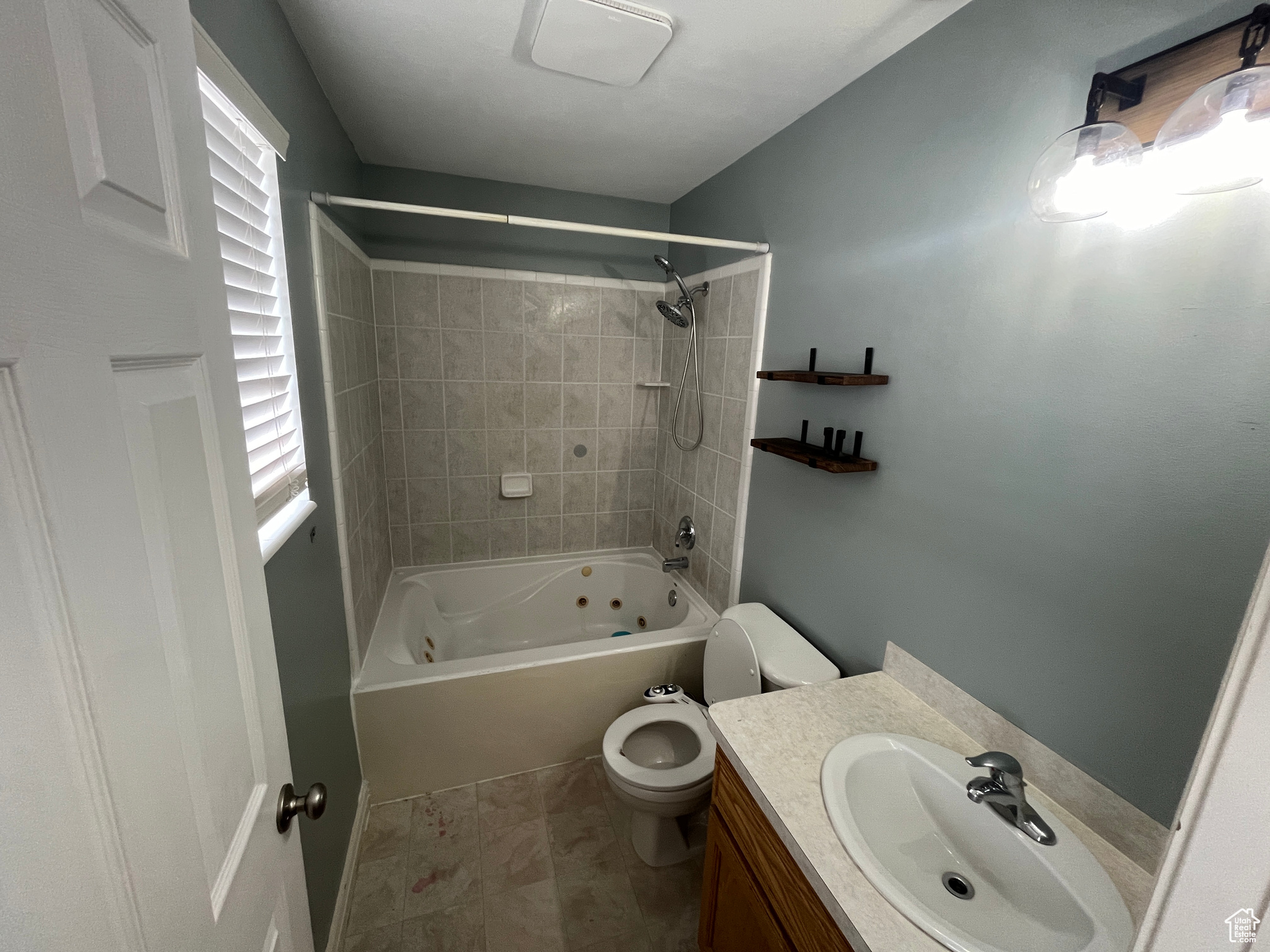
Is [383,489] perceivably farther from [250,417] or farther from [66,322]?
[66,322]

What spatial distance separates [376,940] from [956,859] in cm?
153

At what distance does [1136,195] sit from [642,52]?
1111 mm

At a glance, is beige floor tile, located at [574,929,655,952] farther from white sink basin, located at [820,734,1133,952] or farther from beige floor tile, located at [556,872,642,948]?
white sink basin, located at [820,734,1133,952]

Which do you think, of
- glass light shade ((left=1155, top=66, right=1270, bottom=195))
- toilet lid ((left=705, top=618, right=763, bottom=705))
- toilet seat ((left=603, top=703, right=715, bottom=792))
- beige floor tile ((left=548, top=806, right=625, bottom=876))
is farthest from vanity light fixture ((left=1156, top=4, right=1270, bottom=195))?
beige floor tile ((left=548, top=806, right=625, bottom=876))

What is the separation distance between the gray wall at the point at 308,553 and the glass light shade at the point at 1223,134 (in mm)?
1490

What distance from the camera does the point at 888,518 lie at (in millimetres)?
1345

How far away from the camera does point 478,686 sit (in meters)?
1.85

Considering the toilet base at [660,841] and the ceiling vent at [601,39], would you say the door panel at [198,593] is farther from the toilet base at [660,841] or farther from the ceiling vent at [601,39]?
the toilet base at [660,841]

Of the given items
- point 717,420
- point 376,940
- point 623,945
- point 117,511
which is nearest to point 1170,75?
point 117,511

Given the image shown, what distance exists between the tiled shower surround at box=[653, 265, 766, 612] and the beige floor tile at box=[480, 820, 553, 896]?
3.57 ft

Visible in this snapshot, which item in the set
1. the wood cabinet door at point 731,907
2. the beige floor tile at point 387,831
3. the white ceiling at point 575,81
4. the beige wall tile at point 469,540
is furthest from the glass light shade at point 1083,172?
the beige wall tile at point 469,540

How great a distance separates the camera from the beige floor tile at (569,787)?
1906 millimetres

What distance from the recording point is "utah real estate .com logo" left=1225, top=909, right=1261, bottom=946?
0.32 meters

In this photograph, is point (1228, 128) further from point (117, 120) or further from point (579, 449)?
point (579, 449)
